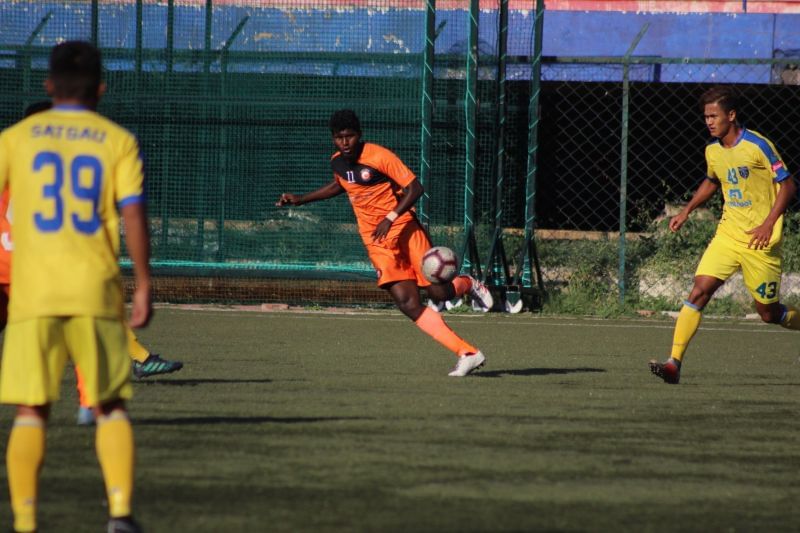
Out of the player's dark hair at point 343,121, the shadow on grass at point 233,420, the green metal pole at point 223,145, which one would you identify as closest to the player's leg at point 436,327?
the player's dark hair at point 343,121

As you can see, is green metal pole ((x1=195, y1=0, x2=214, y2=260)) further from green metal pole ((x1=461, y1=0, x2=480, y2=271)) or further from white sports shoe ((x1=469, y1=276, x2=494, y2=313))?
white sports shoe ((x1=469, y1=276, x2=494, y2=313))

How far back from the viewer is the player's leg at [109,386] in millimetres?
4613

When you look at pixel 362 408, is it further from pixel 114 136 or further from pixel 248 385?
pixel 114 136

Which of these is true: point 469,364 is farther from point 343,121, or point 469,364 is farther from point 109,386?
point 109,386

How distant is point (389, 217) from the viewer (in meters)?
9.85

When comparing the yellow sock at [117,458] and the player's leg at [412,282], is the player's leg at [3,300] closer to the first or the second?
the player's leg at [412,282]

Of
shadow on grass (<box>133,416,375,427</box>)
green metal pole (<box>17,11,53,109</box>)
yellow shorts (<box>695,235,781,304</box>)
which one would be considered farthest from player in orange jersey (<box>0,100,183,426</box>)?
green metal pole (<box>17,11,53,109</box>)

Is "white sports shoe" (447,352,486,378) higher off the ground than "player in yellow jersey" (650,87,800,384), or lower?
lower

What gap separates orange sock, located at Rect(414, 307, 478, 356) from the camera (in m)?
9.77

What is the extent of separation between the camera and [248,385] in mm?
9000

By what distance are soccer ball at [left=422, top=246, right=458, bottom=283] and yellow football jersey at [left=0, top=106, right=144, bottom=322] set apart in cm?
558

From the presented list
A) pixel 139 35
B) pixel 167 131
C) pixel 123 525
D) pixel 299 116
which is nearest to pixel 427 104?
pixel 299 116

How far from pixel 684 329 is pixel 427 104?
739 centimetres

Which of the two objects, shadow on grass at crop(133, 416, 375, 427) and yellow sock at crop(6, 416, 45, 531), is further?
shadow on grass at crop(133, 416, 375, 427)
